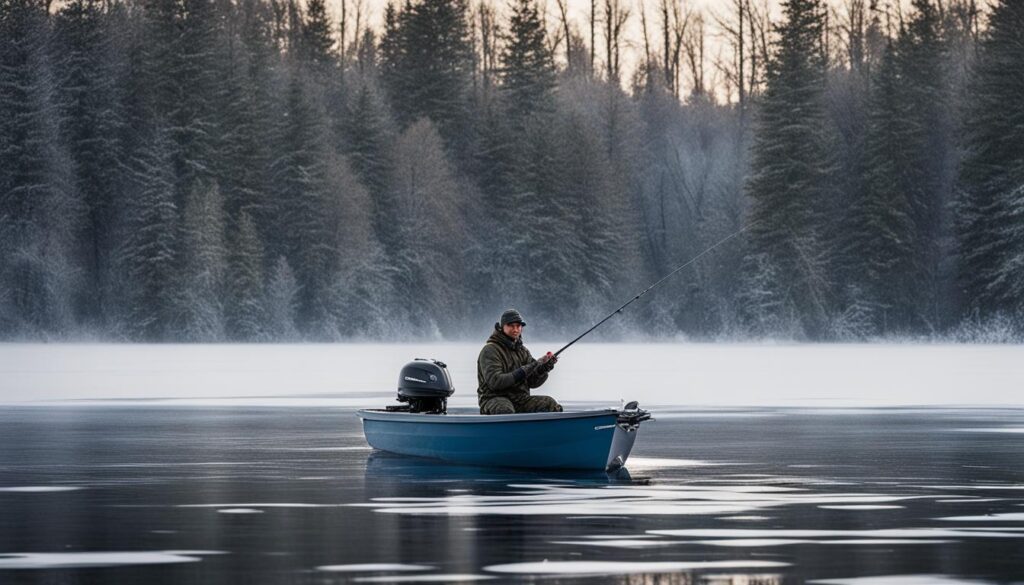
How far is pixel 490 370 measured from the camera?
21.0 m

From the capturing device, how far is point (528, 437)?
20.3m

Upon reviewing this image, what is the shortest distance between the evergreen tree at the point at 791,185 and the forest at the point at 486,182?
127 mm

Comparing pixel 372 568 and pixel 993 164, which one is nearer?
pixel 372 568

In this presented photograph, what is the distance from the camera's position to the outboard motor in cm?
2275

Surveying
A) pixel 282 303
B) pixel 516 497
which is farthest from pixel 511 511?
pixel 282 303

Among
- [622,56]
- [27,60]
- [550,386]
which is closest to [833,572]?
[550,386]

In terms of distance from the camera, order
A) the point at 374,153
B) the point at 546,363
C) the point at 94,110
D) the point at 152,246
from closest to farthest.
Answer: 1. the point at 546,363
2. the point at 152,246
3. the point at 94,110
4. the point at 374,153

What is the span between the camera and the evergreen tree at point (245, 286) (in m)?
87.4

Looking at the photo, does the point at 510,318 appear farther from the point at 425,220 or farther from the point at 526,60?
the point at 526,60

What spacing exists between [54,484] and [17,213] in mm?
74374

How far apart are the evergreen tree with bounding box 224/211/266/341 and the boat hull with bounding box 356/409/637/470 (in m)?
66.3

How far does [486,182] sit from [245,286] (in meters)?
15.6

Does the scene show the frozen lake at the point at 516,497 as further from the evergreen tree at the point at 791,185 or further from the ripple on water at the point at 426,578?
the evergreen tree at the point at 791,185

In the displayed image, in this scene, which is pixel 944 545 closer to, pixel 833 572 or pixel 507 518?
pixel 833 572
